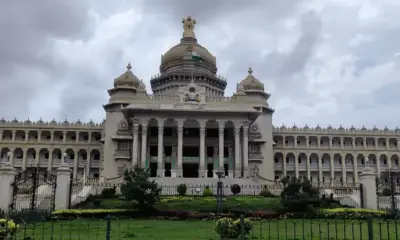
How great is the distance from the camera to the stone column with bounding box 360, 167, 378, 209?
29.0 meters

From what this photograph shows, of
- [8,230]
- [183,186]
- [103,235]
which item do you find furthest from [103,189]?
[8,230]

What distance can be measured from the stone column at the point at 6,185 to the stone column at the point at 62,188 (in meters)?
2.69

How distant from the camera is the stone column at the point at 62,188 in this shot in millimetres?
27555

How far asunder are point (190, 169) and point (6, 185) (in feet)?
95.9

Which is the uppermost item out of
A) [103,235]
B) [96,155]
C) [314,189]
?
[96,155]

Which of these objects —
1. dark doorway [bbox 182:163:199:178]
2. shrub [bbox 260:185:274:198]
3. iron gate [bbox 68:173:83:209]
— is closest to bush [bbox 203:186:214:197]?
shrub [bbox 260:185:274:198]

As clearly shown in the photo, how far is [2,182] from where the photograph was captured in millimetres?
25875

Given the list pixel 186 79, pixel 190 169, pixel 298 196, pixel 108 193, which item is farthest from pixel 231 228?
pixel 186 79

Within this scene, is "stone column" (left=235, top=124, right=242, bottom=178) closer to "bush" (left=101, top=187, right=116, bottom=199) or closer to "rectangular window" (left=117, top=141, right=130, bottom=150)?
"rectangular window" (left=117, top=141, right=130, bottom=150)

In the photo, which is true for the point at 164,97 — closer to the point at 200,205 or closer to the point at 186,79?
the point at 186,79

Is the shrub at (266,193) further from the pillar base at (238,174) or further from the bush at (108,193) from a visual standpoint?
the bush at (108,193)

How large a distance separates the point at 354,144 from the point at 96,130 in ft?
137

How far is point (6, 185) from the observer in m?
25.9

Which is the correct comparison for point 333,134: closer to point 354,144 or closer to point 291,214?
point 354,144
